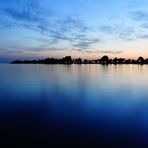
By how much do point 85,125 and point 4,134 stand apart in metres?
4.05

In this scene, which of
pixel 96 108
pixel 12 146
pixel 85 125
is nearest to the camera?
pixel 12 146

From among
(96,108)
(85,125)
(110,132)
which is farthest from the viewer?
(96,108)

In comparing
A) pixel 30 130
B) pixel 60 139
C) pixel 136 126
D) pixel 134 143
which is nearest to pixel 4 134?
pixel 30 130

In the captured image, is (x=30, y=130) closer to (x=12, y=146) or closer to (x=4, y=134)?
(x=4, y=134)

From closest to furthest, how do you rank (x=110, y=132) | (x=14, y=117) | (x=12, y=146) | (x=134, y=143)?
(x=12, y=146) → (x=134, y=143) → (x=110, y=132) → (x=14, y=117)

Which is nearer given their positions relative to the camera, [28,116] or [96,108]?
[28,116]

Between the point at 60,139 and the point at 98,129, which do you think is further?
the point at 98,129

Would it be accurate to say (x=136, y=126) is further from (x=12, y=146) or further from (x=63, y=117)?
(x=12, y=146)

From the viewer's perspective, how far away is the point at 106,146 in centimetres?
848

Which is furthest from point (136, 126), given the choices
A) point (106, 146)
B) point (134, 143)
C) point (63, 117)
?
point (63, 117)

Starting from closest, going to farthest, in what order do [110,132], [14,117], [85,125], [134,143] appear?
[134,143]
[110,132]
[85,125]
[14,117]

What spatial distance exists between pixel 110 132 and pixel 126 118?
282 centimetres

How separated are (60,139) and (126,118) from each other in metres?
5.07

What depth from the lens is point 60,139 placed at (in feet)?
29.7
